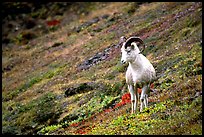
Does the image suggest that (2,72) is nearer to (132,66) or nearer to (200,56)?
(200,56)

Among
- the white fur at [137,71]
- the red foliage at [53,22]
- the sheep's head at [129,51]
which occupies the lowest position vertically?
the red foliage at [53,22]

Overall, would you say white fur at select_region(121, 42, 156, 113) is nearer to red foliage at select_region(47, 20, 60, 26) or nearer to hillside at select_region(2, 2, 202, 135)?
hillside at select_region(2, 2, 202, 135)

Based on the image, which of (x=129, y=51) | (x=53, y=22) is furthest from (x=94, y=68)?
(x=53, y=22)

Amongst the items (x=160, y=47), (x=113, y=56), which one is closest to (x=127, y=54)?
(x=160, y=47)

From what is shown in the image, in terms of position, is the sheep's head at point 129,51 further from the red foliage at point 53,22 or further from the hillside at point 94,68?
the red foliage at point 53,22

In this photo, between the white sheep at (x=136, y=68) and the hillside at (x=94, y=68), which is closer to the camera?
the hillside at (x=94, y=68)

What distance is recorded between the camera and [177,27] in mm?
42188

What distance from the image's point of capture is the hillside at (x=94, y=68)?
1922cm

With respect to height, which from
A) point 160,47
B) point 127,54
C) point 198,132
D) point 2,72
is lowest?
point 2,72

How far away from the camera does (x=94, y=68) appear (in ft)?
132

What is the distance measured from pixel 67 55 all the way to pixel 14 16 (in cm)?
2844

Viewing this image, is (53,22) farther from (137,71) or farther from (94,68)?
(137,71)

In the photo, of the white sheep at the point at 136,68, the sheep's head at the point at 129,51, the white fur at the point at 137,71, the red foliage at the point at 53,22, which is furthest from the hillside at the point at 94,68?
the sheep's head at the point at 129,51

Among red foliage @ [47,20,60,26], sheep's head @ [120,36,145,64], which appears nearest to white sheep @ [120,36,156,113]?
sheep's head @ [120,36,145,64]
